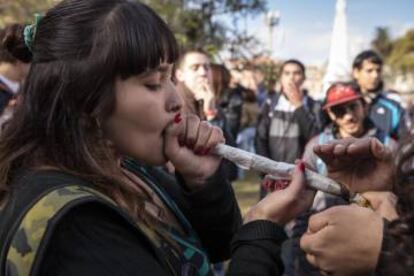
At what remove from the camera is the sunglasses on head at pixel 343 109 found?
414 centimetres

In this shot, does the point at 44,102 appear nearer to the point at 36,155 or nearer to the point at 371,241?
the point at 36,155

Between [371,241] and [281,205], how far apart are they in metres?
0.32

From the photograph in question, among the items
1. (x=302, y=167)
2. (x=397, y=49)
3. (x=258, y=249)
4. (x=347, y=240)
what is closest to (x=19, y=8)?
(x=302, y=167)

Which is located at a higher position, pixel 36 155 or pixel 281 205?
pixel 36 155

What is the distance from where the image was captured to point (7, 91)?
4.21 meters

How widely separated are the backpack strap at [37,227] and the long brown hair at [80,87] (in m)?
0.14

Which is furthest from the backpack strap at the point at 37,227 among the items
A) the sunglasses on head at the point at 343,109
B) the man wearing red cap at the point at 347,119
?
the sunglasses on head at the point at 343,109

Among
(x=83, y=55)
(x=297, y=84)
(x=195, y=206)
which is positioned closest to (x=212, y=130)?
(x=195, y=206)

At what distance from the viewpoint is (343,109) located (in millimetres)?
4152

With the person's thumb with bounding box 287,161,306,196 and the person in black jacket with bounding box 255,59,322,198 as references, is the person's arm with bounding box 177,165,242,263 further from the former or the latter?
the person in black jacket with bounding box 255,59,322,198

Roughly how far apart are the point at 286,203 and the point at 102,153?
45 cm

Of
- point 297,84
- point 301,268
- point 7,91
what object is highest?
point 7,91

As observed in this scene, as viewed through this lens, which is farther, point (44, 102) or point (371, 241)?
point (44, 102)

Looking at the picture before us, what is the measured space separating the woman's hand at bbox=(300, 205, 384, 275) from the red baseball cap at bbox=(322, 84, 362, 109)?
3044 millimetres
